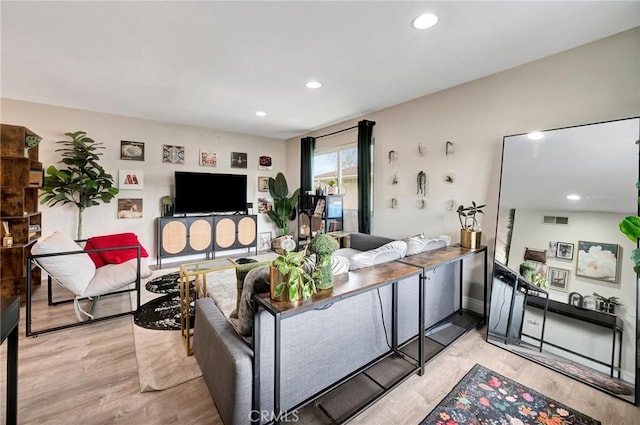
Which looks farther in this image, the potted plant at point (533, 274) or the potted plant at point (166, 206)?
the potted plant at point (166, 206)

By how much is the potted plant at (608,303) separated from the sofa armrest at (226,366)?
8.25 ft

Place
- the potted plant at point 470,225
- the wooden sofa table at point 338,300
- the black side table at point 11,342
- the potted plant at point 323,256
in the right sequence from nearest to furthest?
the black side table at point 11,342 < the wooden sofa table at point 338,300 < the potted plant at point 323,256 < the potted plant at point 470,225

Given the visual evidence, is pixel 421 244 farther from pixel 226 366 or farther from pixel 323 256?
pixel 226 366

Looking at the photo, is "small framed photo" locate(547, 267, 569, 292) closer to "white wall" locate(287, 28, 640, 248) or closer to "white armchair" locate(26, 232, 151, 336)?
"white wall" locate(287, 28, 640, 248)

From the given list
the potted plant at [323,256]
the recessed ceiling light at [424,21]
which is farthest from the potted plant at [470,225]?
the potted plant at [323,256]

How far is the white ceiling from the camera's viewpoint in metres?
1.81

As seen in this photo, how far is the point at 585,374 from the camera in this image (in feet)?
6.35

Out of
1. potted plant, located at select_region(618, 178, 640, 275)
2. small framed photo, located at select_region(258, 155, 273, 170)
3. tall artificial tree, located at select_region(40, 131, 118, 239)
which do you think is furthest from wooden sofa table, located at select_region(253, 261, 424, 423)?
small framed photo, located at select_region(258, 155, 273, 170)

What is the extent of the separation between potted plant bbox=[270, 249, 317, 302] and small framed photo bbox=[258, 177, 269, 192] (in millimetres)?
4653

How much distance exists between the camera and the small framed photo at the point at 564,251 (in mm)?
2142

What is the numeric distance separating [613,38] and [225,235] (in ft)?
17.6

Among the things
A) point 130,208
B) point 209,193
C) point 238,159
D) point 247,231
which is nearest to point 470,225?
point 247,231

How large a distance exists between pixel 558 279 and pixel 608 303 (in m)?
0.31

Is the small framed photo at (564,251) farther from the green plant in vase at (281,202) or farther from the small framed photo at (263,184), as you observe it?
the small framed photo at (263,184)
